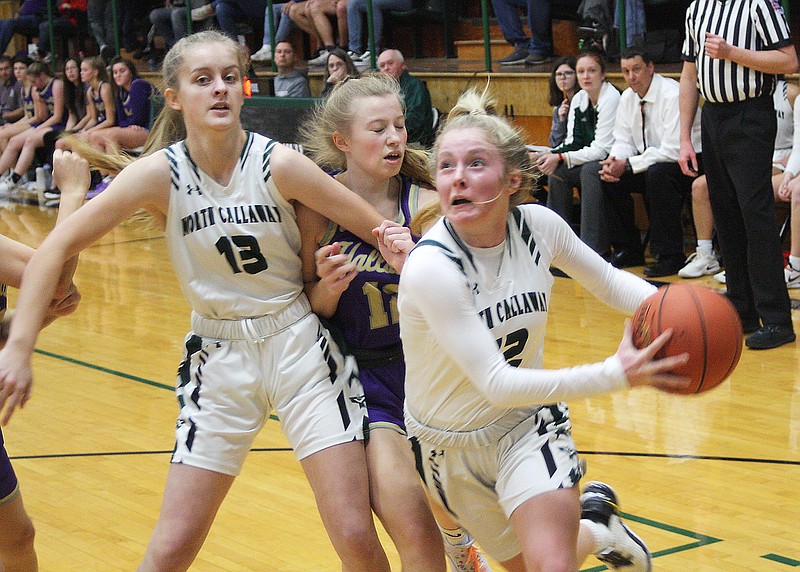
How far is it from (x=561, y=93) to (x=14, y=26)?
11770 mm

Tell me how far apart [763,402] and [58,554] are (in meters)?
3.14

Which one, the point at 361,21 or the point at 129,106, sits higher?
the point at 361,21

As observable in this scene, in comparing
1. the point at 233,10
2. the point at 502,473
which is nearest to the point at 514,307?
the point at 502,473


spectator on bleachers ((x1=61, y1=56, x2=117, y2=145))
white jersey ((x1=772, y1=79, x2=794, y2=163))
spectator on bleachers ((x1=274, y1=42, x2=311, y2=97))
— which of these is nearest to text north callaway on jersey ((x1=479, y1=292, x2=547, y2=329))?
white jersey ((x1=772, y1=79, x2=794, y2=163))

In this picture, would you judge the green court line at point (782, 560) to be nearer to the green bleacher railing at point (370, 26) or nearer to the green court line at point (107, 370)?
the green court line at point (107, 370)

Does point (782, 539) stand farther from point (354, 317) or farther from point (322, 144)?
point (322, 144)

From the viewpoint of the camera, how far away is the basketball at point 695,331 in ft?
8.67

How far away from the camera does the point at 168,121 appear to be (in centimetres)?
351

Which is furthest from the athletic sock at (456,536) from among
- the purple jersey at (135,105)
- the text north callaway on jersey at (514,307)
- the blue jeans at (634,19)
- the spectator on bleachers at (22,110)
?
the spectator on bleachers at (22,110)

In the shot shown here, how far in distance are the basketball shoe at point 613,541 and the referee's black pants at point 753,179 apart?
319cm

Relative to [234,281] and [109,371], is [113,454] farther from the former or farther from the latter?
[234,281]

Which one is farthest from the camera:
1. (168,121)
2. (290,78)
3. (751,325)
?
(290,78)

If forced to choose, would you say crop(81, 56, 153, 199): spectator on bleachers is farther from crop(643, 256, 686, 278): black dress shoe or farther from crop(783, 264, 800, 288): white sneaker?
crop(783, 264, 800, 288): white sneaker

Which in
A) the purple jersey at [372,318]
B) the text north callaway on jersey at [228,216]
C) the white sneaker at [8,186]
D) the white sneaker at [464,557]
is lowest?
the white sneaker at [8,186]
